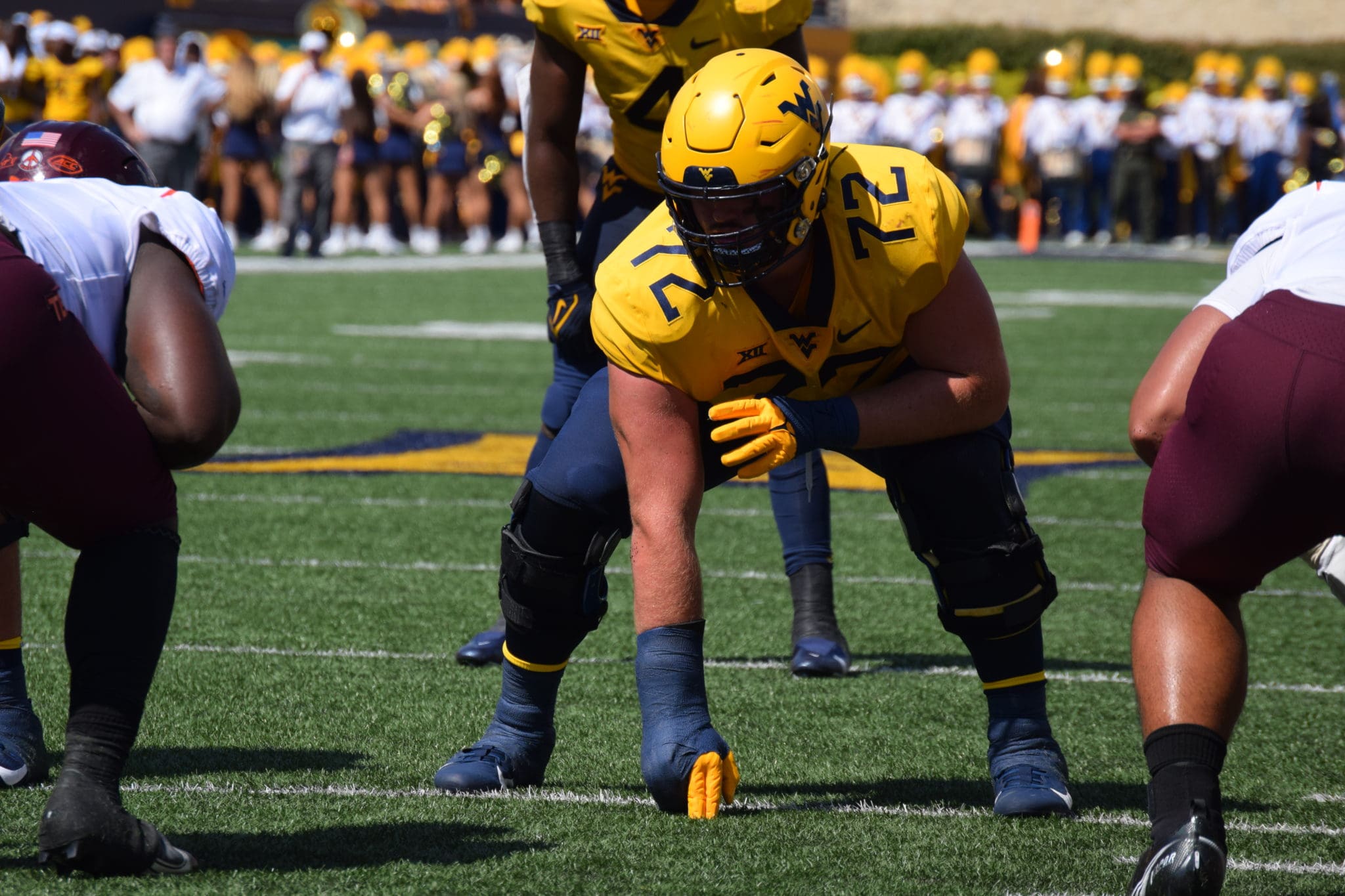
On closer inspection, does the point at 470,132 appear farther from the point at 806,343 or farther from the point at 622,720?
the point at 806,343

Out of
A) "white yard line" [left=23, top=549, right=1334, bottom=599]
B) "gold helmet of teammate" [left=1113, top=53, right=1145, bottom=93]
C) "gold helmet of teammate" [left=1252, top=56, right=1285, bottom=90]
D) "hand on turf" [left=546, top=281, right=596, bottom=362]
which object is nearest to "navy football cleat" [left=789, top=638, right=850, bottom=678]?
"hand on turf" [left=546, top=281, right=596, bottom=362]

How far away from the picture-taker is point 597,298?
138 inches

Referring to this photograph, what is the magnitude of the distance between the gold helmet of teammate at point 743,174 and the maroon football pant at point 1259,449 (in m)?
0.79

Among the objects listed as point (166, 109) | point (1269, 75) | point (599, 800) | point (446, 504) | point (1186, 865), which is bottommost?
point (1269, 75)

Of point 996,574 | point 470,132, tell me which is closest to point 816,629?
point 996,574

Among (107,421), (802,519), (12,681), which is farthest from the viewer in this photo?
(802,519)

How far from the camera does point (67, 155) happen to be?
138 inches

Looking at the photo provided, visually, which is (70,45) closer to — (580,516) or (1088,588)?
(1088,588)

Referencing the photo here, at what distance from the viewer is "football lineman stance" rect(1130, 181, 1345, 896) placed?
2695mm

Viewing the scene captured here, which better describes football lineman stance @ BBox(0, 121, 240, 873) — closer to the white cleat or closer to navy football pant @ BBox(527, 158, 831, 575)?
navy football pant @ BBox(527, 158, 831, 575)

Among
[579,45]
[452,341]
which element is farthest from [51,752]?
[452,341]

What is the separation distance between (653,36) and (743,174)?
57.7 inches

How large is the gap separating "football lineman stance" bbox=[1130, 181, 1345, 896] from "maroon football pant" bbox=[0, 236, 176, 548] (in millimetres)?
1587

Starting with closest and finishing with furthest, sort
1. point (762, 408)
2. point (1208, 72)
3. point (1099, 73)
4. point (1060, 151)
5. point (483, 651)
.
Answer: point (762, 408) < point (483, 651) < point (1060, 151) < point (1208, 72) < point (1099, 73)
